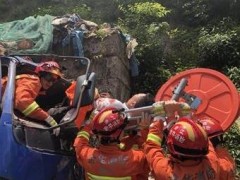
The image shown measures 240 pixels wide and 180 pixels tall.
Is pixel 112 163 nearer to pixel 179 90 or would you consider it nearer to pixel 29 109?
pixel 179 90

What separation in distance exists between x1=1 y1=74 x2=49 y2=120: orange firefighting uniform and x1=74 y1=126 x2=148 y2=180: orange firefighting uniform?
0.78m

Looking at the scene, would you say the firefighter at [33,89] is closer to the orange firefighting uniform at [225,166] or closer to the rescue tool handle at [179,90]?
the rescue tool handle at [179,90]

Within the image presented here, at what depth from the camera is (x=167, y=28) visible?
526 inches

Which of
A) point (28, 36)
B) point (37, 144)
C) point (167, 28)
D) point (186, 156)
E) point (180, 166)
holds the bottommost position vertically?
point (167, 28)

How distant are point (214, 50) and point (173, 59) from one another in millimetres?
1102

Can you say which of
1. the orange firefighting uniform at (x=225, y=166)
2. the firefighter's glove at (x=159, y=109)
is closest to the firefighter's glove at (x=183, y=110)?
the firefighter's glove at (x=159, y=109)

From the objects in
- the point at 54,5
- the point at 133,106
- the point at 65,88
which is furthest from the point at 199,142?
the point at 54,5

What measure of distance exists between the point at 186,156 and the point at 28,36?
6.69 metres

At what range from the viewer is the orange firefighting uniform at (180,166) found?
3.47m

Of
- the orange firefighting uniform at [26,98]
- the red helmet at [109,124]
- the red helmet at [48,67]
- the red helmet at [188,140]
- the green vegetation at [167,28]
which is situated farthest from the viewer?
the green vegetation at [167,28]

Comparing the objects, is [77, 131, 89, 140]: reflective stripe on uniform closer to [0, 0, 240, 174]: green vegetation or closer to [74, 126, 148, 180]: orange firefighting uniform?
[74, 126, 148, 180]: orange firefighting uniform

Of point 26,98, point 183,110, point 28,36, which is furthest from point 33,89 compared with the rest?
point 28,36

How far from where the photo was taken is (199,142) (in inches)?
133

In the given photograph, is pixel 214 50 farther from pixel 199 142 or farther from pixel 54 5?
pixel 199 142
